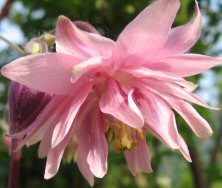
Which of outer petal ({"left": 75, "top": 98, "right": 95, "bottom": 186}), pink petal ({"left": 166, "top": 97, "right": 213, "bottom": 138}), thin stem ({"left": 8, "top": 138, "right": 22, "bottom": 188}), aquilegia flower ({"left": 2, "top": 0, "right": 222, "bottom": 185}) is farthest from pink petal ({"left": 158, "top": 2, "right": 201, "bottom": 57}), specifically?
thin stem ({"left": 8, "top": 138, "right": 22, "bottom": 188})

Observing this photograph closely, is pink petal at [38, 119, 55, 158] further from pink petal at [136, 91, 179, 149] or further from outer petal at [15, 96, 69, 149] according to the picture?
pink petal at [136, 91, 179, 149]

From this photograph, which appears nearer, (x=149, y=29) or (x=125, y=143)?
(x=149, y=29)

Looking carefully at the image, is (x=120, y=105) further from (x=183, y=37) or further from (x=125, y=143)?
(x=183, y=37)

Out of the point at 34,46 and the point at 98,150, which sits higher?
the point at 34,46

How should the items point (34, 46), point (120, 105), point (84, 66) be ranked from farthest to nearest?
point (34, 46)
point (120, 105)
point (84, 66)

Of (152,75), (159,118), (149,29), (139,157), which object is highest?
(149,29)

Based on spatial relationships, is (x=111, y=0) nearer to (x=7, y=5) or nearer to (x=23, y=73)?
(x=7, y=5)

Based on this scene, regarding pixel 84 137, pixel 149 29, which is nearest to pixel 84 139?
pixel 84 137

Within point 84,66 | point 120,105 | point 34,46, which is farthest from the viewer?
point 34,46
